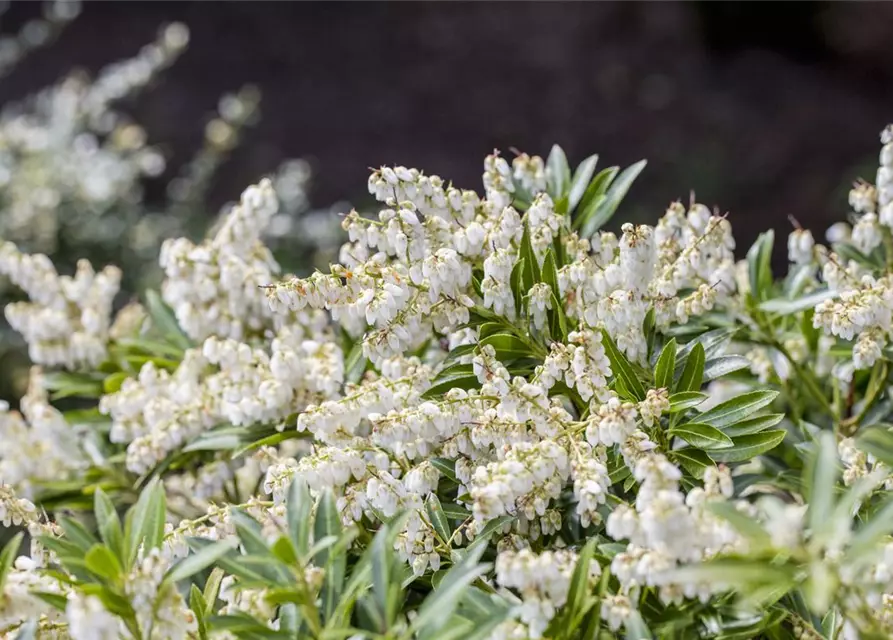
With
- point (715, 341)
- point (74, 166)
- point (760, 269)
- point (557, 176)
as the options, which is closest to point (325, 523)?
point (715, 341)

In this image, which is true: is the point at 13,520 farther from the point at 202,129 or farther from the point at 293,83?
the point at 293,83

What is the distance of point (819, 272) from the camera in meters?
2.09

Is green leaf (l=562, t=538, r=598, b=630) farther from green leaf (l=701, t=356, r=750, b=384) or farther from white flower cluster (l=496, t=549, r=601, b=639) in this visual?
green leaf (l=701, t=356, r=750, b=384)

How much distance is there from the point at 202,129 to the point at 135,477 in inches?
207

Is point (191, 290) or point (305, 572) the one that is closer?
point (305, 572)

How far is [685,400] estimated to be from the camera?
4.51ft

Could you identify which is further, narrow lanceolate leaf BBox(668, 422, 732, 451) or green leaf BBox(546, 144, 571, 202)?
green leaf BBox(546, 144, 571, 202)

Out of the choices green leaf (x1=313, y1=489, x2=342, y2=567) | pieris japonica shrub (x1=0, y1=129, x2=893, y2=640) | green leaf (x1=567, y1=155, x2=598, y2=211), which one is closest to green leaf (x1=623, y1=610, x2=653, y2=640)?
pieris japonica shrub (x1=0, y1=129, x2=893, y2=640)

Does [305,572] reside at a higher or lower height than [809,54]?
lower

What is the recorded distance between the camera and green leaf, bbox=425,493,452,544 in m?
1.34

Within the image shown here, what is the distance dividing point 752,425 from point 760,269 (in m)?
0.52

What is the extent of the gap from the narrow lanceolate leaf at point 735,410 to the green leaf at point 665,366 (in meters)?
0.07

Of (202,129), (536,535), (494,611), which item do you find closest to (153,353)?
(536,535)

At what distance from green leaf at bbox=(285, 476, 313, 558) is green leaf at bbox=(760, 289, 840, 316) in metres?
0.95
